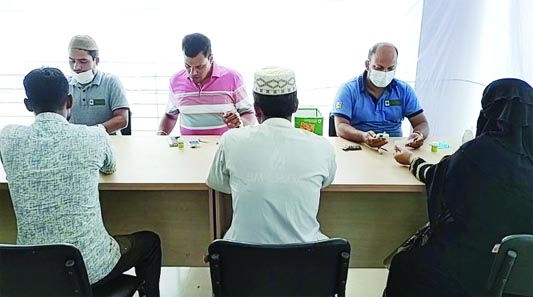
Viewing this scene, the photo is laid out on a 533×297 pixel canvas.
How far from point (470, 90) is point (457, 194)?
7.04ft

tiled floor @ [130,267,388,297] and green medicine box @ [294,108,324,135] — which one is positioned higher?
green medicine box @ [294,108,324,135]

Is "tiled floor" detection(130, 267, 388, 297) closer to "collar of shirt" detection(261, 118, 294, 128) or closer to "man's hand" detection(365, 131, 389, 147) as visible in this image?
"man's hand" detection(365, 131, 389, 147)

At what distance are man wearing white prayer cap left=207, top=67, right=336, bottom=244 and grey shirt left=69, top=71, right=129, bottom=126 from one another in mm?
1362

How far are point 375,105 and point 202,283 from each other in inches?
52.9

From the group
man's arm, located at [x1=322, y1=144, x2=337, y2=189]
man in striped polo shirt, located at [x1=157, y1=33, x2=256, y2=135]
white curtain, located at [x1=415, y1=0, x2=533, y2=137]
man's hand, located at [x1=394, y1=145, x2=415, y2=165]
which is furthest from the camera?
white curtain, located at [x1=415, y1=0, x2=533, y2=137]

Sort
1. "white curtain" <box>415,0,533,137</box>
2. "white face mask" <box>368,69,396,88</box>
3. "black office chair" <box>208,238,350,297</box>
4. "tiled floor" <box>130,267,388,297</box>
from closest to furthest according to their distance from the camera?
1. "black office chair" <box>208,238,350,297</box>
2. "tiled floor" <box>130,267,388,297</box>
3. "white face mask" <box>368,69,396,88</box>
4. "white curtain" <box>415,0,533,137</box>

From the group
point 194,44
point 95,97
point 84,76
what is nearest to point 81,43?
point 84,76

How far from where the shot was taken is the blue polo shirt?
8.29ft

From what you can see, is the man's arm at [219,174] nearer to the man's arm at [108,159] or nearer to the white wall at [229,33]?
the man's arm at [108,159]

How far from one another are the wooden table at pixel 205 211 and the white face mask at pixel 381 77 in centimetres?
59

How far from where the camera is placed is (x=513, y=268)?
132 centimetres

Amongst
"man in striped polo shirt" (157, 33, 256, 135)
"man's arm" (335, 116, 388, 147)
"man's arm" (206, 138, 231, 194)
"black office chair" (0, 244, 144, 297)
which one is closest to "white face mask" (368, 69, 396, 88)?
Result: "man's arm" (335, 116, 388, 147)

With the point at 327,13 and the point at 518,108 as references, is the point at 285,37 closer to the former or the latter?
the point at 327,13

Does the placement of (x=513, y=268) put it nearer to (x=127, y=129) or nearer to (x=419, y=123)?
(x=419, y=123)
